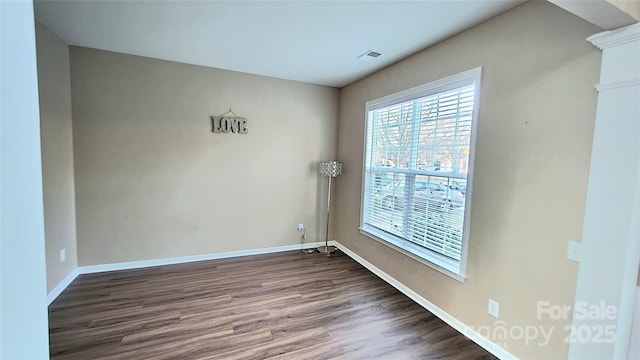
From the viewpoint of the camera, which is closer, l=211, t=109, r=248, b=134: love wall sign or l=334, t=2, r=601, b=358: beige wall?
l=334, t=2, r=601, b=358: beige wall

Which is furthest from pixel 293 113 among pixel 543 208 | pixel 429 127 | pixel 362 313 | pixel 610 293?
pixel 610 293

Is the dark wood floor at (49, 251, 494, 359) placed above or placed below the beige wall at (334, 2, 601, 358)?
below

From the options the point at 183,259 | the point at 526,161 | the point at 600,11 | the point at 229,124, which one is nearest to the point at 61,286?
the point at 183,259

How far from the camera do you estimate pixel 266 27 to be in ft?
8.08

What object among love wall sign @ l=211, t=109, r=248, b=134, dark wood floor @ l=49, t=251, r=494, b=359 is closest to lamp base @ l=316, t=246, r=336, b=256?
dark wood floor @ l=49, t=251, r=494, b=359

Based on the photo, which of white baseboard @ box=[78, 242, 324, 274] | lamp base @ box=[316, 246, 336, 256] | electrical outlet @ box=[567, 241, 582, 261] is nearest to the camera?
electrical outlet @ box=[567, 241, 582, 261]

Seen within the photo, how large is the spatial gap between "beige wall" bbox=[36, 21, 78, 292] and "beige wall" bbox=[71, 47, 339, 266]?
0.12m

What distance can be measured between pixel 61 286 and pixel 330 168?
11.3 ft

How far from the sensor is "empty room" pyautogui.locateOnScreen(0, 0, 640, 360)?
148 cm

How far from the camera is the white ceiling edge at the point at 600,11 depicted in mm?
1316

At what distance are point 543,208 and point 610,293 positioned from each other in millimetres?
563

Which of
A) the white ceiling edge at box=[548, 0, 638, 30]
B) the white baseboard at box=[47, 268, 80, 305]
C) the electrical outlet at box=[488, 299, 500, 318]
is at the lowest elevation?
the white baseboard at box=[47, 268, 80, 305]

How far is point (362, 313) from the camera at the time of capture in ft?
8.66

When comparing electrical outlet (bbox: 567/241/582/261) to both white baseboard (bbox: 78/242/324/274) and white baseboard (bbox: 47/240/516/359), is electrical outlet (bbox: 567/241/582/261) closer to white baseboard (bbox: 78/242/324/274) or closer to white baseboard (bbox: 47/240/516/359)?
white baseboard (bbox: 47/240/516/359)
